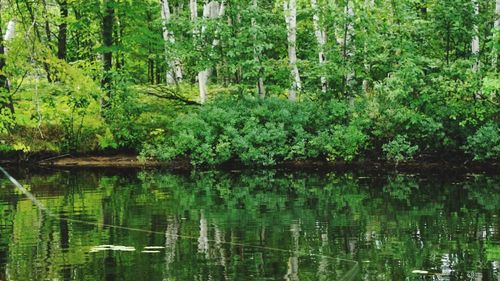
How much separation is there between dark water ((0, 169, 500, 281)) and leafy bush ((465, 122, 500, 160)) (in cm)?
266

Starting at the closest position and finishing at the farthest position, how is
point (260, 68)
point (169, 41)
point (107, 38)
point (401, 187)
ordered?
1. point (401, 187)
2. point (260, 68)
3. point (169, 41)
4. point (107, 38)

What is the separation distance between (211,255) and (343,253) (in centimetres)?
166

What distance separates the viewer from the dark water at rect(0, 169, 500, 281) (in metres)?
8.61

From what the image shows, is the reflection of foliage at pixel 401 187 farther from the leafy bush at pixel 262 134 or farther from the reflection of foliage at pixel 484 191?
the leafy bush at pixel 262 134

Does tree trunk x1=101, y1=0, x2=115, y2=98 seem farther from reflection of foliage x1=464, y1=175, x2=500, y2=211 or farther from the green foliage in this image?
reflection of foliage x1=464, y1=175, x2=500, y2=211

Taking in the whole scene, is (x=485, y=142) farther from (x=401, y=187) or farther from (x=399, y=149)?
(x=401, y=187)

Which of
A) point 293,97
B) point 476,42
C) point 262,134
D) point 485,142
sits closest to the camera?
point 485,142

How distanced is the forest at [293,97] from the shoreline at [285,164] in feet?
0.71

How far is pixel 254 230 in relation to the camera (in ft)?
38.4

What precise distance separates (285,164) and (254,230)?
13.5 metres

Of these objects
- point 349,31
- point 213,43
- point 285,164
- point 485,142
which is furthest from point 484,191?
point 213,43

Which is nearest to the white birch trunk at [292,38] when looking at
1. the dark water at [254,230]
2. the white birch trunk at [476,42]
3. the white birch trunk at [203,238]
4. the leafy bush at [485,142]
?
the white birch trunk at [476,42]

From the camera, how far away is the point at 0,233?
11.7 m

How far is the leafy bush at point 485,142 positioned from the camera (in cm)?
2262
